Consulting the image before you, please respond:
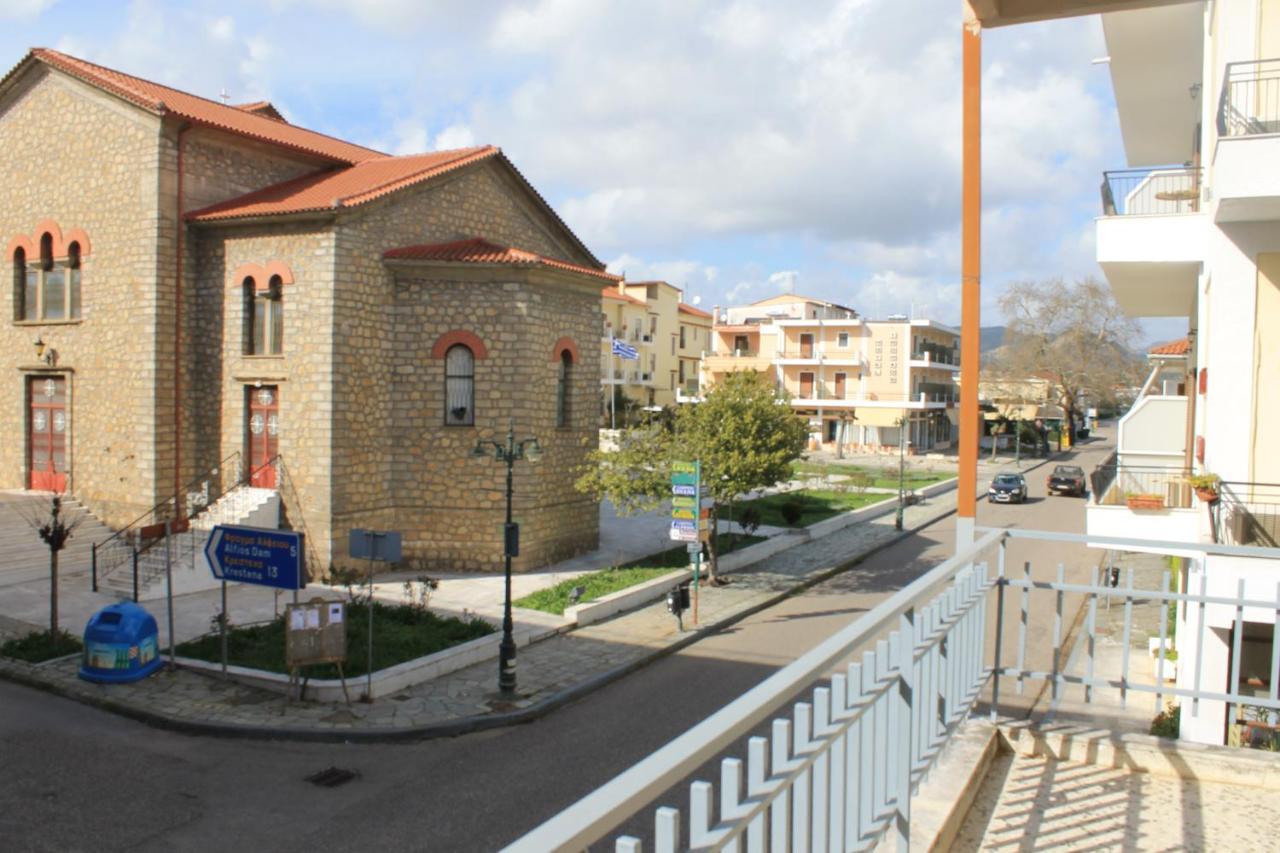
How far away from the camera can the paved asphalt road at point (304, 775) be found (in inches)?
387

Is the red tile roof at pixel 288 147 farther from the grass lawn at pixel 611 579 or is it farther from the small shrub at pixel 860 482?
the small shrub at pixel 860 482

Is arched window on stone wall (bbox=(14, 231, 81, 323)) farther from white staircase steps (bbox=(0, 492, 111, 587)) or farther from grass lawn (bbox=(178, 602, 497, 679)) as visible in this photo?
grass lawn (bbox=(178, 602, 497, 679))

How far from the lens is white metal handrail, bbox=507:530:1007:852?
75.9 inches

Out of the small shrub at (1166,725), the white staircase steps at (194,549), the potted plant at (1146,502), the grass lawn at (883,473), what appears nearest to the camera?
the small shrub at (1166,725)

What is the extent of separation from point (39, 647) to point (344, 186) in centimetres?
1215

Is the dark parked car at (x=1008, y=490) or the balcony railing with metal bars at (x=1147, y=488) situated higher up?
the balcony railing with metal bars at (x=1147, y=488)

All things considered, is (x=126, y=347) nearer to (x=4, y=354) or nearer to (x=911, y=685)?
(x=4, y=354)

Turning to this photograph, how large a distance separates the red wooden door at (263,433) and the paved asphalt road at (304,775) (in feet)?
27.0

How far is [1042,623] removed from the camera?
19.8 metres

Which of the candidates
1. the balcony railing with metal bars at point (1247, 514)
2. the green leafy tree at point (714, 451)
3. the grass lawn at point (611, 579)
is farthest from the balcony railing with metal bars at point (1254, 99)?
the grass lawn at point (611, 579)

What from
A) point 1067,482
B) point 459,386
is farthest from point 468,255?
point 1067,482

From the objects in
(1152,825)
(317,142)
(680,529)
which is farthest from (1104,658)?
(317,142)

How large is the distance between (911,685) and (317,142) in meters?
27.0

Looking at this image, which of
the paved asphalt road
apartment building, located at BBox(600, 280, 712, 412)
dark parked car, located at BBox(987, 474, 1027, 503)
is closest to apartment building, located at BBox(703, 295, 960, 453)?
apartment building, located at BBox(600, 280, 712, 412)
